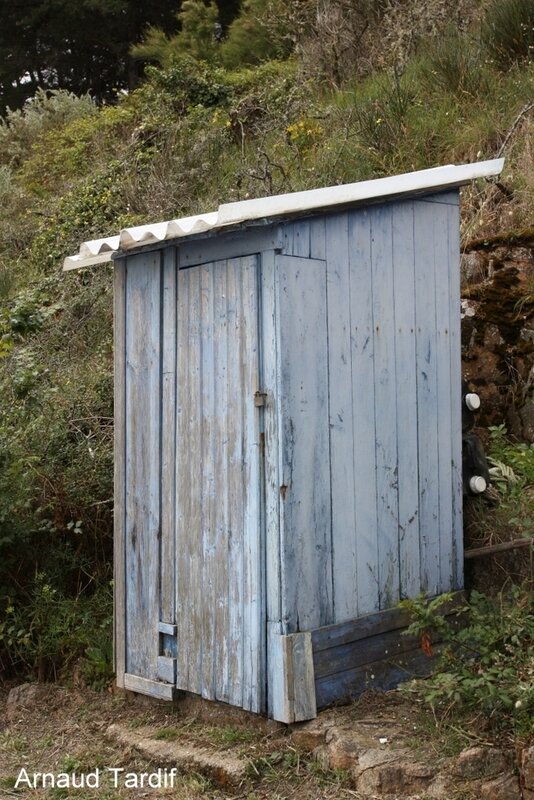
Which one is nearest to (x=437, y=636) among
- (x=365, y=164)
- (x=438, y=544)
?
(x=438, y=544)

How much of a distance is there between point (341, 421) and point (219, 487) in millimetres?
654

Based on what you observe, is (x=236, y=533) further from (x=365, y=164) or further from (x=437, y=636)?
(x=365, y=164)

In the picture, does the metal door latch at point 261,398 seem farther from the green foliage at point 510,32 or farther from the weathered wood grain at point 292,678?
the green foliage at point 510,32

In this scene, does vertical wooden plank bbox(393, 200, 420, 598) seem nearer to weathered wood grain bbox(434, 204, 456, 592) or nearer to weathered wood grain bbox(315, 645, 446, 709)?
weathered wood grain bbox(434, 204, 456, 592)

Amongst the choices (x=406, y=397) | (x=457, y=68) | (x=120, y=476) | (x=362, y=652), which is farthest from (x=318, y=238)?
(x=457, y=68)

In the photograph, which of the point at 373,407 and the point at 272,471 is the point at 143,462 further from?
the point at 373,407

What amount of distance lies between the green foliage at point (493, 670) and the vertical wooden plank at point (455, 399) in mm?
390

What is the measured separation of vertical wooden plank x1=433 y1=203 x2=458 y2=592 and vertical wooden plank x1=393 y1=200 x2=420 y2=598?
19cm

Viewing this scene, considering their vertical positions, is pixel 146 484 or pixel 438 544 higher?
pixel 146 484

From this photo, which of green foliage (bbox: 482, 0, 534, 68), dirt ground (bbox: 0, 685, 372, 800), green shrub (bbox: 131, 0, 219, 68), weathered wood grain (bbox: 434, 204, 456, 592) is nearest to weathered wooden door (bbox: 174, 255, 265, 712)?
dirt ground (bbox: 0, 685, 372, 800)

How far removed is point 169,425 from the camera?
475 cm

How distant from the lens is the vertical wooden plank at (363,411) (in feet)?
14.6

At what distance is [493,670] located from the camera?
392 centimetres

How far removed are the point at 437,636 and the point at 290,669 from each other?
993 mm
